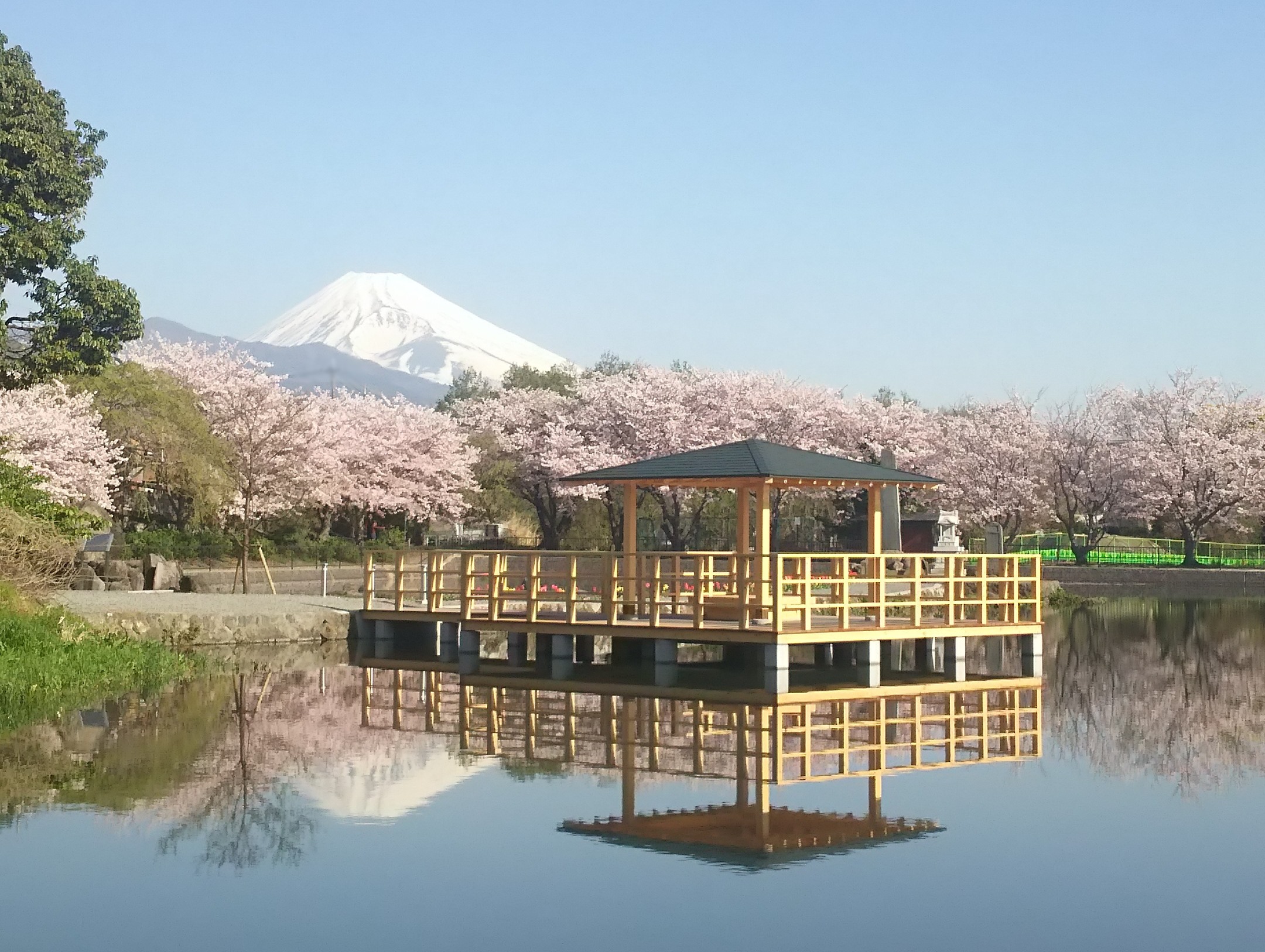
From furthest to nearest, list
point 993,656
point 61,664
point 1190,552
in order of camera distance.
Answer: point 1190,552 < point 993,656 < point 61,664

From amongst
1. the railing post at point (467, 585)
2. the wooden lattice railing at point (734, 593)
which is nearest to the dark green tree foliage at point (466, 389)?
the railing post at point (467, 585)

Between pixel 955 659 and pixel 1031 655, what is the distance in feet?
5.40

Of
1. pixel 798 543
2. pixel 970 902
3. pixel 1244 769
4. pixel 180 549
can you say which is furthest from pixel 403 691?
pixel 798 543

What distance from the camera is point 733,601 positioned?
23672 millimetres

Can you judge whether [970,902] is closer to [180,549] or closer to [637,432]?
[180,549]

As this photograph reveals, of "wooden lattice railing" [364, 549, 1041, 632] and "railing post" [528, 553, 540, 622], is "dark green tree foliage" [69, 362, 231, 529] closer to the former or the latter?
"wooden lattice railing" [364, 549, 1041, 632]

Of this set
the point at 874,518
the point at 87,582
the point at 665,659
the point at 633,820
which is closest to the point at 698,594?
the point at 665,659

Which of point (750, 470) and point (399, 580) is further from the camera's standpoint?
point (399, 580)

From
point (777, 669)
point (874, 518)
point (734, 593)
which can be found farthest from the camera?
point (734, 593)

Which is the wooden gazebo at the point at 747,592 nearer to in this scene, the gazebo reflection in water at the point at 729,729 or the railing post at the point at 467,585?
the railing post at the point at 467,585

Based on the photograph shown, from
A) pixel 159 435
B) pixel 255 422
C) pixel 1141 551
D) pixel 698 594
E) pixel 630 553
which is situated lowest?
pixel 698 594

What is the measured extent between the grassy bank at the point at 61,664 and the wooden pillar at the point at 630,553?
6160 mm

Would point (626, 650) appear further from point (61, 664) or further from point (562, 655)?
point (61, 664)

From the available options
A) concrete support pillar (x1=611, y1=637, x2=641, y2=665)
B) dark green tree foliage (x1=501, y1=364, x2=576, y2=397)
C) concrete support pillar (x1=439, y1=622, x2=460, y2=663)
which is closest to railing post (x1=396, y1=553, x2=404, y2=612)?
concrete support pillar (x1=439, y1=622, x2=460, y2=663)
